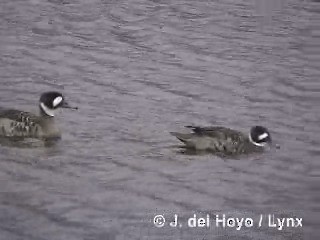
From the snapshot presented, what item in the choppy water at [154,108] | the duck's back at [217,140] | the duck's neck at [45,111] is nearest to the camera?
the choppy water at [154,108]

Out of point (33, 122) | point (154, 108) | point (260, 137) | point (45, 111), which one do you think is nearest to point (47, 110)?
point (45, 111)

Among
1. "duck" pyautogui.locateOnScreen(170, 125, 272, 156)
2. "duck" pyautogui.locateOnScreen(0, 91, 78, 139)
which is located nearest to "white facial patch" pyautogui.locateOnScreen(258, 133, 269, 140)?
"duck" pyautogui.locateOnScreen(170, 125, 272, 156)

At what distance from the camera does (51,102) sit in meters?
4.54

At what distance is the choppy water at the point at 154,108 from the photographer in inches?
137

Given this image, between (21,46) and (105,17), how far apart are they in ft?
3.17

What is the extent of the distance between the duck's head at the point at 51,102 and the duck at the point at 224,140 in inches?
28.1

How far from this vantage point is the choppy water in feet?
11.4

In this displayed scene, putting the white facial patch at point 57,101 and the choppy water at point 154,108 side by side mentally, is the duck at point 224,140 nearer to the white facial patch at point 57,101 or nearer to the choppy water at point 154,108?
the choppy water at point 154,108

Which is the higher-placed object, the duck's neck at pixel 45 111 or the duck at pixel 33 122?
the duck's neck at pixel 45 111

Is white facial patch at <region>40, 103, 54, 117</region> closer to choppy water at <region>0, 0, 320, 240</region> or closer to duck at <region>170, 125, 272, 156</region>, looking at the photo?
choppy water at <region>0, 0, 320, 240</region>

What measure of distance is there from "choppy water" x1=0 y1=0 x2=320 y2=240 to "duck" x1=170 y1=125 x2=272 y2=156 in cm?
7

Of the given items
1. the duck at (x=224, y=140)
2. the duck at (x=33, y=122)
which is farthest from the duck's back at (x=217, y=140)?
the duck at (x=33, y=122)

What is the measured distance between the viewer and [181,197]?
3.63 m

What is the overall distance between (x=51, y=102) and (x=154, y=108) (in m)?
0.63
